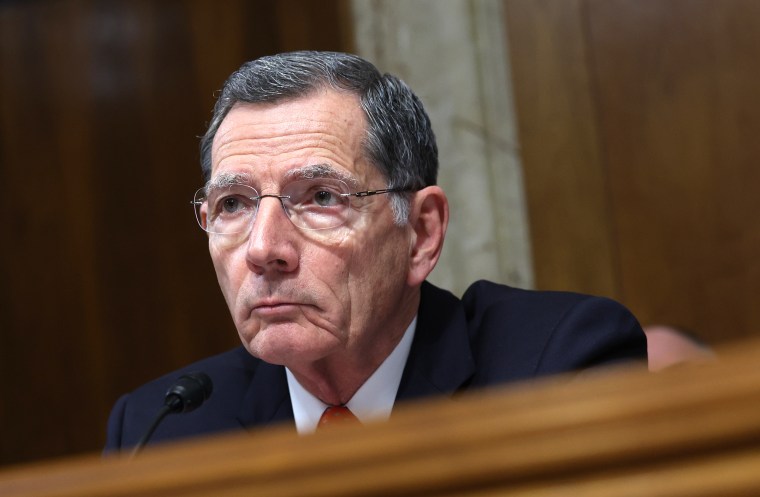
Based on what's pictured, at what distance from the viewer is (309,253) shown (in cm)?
199

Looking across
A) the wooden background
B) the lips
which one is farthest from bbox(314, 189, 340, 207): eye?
the wooden background

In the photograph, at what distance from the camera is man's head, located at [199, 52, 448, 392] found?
76.9 inches

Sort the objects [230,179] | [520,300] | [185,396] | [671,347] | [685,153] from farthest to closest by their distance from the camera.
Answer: [685,153], [671,347], [520,300], [230,179], [185,396]

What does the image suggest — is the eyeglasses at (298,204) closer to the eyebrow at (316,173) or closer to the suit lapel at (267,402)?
the eyebrow at (316,173)

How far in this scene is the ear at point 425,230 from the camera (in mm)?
2178

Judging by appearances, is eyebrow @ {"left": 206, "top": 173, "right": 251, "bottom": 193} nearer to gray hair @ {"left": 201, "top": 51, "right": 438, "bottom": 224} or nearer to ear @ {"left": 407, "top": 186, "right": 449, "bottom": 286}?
gray hair @ {"left": 201, "top": 51, "right": 438, "bottom": 224}

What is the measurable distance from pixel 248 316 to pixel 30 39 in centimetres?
277

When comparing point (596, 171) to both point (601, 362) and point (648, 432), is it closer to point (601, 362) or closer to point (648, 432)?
point (601, 362)

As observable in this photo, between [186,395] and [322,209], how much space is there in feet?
1.47

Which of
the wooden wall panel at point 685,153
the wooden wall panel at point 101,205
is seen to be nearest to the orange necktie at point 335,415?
the wooden wall panel at point 685,153

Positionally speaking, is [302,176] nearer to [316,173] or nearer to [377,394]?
[316,173]

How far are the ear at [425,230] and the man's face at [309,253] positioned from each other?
0.03 m

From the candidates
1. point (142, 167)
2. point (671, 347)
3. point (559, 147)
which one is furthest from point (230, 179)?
point (142, 167)

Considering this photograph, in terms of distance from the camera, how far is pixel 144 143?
4.16m
